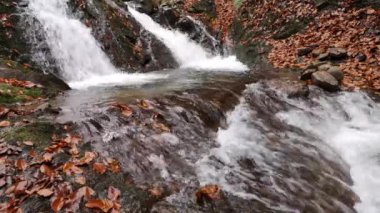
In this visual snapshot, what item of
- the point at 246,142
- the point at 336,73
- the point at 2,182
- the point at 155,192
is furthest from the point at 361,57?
the point at 2,182

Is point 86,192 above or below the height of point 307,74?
below

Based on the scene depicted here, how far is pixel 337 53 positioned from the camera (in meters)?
9.08

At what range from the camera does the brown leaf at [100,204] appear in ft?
10.8

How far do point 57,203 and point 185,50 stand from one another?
1104 centimetres

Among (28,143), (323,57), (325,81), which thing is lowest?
(28,143)

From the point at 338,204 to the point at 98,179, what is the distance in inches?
103

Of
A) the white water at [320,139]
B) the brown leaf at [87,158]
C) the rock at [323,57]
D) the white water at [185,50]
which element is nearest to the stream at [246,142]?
the white water at [320,139]

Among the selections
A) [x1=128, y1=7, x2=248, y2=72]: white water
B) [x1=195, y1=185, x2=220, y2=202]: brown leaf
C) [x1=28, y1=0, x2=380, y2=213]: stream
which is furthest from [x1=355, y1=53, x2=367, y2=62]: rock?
[x1=195, y1=185, x2=220, y2=202]: brown leaf

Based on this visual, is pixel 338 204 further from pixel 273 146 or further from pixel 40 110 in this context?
pixel 40 110

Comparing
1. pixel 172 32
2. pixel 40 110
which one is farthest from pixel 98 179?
pixel 172 32

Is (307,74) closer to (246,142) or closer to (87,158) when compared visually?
(246,142)

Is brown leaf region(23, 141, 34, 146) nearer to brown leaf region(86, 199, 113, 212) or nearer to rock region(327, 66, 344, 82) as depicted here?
brown leaf region(86, 199, 113, 212)

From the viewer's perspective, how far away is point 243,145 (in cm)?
503

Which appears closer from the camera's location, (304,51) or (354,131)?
(354,131)
